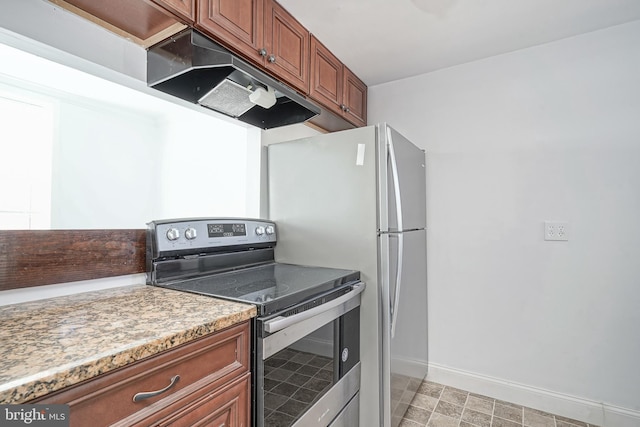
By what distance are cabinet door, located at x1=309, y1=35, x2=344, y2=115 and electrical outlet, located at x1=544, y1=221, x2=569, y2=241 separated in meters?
1.54

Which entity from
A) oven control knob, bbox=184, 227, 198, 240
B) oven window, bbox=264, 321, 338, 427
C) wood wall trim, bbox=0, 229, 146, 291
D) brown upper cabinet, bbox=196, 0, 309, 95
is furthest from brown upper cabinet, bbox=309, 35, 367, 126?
oven window, bbox=264, 321, 338, 427

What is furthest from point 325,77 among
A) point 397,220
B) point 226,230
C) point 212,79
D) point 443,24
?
point 226,230

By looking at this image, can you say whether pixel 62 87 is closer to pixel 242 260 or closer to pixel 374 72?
pixel 242 260

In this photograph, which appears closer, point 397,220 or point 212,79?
point 212,79

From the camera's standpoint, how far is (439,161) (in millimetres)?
2320

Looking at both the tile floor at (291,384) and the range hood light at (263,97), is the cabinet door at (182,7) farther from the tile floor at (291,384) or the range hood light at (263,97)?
the tile floor at (291,384)

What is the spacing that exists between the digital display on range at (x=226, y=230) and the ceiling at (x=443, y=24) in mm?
1176

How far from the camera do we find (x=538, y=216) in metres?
2.00

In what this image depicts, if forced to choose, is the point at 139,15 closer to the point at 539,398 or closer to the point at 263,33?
the point at 263,33

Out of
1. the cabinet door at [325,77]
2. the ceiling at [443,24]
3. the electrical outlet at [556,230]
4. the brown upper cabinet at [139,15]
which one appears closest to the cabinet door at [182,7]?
the brown upper cabinet at [139,15]

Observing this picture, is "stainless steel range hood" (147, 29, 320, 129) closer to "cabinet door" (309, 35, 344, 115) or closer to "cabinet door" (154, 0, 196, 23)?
"cabinet door" (154, 0, 196, 23)

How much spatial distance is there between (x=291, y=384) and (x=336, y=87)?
180cm

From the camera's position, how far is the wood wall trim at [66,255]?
3.32 ft

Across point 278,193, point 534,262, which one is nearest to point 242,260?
point 278,193
